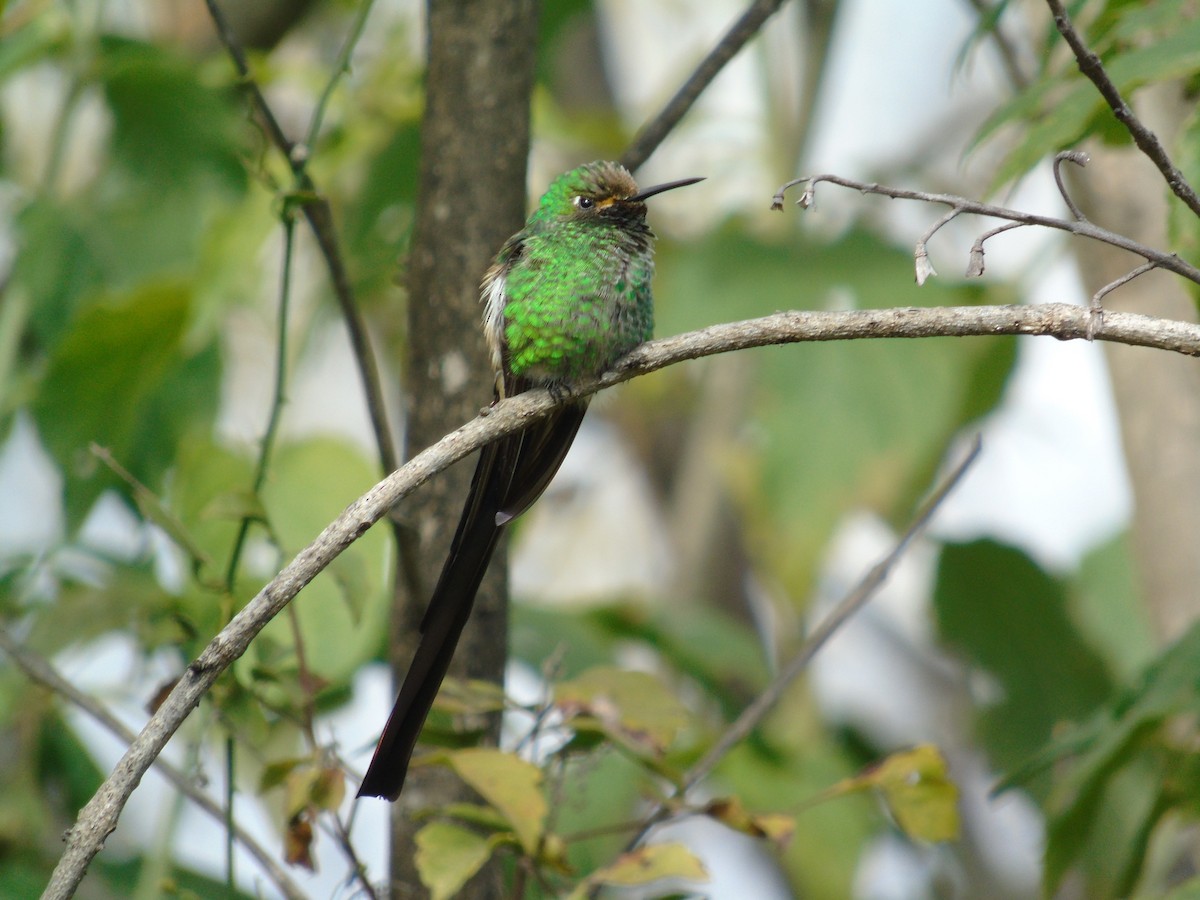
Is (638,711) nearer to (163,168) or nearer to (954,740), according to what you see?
(163,168)

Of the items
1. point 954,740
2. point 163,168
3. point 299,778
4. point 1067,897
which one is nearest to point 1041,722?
point 1067,897

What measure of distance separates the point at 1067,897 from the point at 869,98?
382 centimetres

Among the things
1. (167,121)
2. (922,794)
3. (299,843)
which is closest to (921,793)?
(922,794)

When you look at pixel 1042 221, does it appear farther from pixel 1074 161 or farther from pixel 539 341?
pixel 539 341

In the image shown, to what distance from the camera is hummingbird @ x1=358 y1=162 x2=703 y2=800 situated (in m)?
1.72

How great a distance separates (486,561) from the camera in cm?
181

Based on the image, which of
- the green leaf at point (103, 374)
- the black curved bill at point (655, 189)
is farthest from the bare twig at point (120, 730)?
the black curved bill at point (655, 189)

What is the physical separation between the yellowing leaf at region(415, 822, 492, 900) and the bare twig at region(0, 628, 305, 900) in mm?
316

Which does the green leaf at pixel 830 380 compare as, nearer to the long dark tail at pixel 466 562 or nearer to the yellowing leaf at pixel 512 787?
the long dark tail at pixel 466 562

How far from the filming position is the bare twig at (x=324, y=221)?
5.79 feet

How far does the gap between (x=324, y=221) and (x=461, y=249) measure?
27 cm

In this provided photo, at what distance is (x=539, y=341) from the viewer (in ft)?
6.66

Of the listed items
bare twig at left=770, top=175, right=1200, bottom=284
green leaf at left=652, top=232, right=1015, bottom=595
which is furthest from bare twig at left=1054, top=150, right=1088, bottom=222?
green leaf at left=652, top=232, right=1015, bottom=595

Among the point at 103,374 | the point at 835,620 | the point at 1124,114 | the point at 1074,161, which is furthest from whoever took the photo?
the point at 103,374
